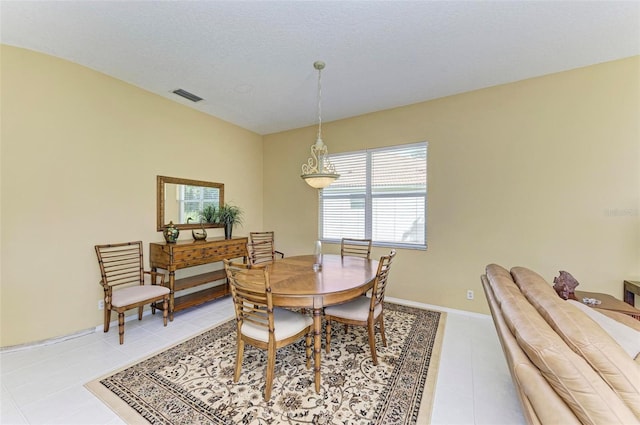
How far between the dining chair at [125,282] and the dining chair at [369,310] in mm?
2067

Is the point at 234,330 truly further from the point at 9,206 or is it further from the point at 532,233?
the point at 532,233

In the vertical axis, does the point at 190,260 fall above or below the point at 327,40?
below

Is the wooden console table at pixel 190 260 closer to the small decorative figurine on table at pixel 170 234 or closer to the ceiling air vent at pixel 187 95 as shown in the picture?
the small decorative figurine on table at pixel 170 234

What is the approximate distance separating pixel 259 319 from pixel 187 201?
104 inches

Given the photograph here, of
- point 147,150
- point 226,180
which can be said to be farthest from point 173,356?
point 226,180

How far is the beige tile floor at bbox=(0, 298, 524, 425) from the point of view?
1.76m

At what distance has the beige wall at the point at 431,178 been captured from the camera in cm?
261

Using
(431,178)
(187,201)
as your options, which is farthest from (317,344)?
(187,201)

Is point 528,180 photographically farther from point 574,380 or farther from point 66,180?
point 66,180

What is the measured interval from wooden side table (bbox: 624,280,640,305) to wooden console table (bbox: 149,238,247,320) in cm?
465

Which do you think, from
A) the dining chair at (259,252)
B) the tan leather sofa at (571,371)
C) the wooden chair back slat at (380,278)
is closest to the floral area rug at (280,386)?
the wooden chair back slat at (380,278)

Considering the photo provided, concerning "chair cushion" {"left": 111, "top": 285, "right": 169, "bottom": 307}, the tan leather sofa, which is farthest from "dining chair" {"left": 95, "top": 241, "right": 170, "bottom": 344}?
→ the tan leather sofa

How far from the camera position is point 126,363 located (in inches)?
92.0

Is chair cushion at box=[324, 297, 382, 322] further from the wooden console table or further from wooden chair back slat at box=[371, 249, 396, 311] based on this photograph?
the wooden console table
